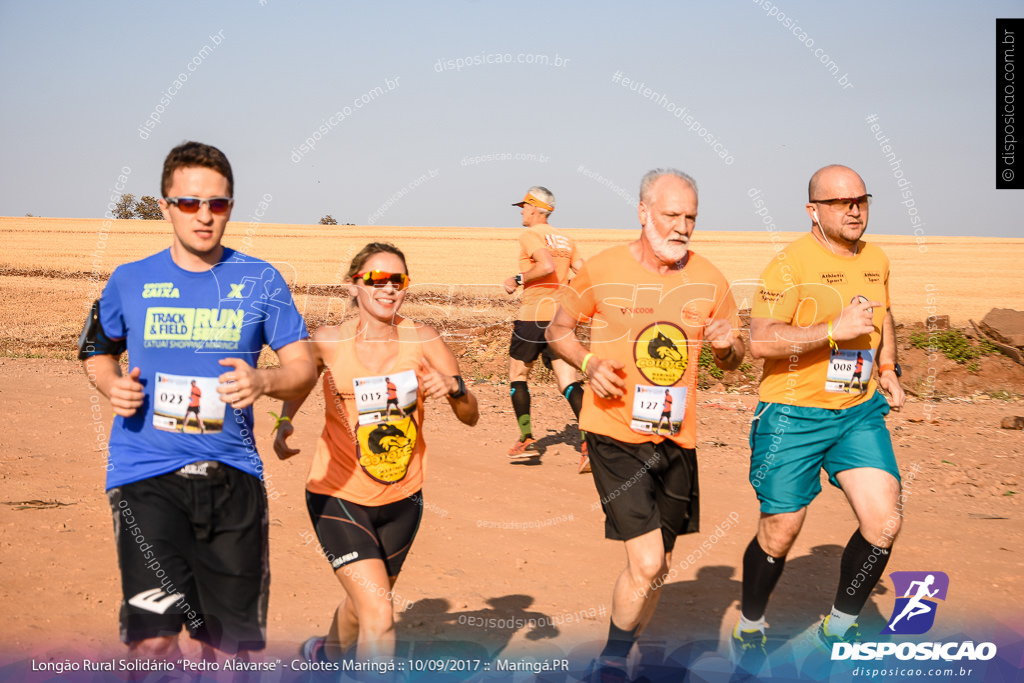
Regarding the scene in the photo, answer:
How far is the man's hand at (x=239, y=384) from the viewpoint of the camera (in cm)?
306

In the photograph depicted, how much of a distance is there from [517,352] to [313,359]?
16.5ft

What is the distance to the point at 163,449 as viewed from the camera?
328 cm

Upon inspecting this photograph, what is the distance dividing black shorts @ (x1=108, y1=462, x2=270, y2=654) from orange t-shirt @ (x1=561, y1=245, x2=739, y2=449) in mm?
1681

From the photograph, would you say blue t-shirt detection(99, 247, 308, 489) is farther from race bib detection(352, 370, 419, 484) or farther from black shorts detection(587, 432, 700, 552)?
black shorts detection(587, 432, 700, 552)

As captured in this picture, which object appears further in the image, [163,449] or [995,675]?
[995,675]

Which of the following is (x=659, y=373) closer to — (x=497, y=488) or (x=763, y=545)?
(x=763, y=545)

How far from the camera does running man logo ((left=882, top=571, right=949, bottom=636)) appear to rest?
4.95 meters

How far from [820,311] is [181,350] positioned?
9.85 ft

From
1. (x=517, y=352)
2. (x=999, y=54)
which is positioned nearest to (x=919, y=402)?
(x=999, y=54)

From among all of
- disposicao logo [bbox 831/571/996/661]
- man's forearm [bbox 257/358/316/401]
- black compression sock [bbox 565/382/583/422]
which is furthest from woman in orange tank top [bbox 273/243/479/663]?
black compression sock [bbox 565/382/583/422]

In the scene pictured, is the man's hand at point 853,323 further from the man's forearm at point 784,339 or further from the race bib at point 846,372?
the race bib at point 846,372

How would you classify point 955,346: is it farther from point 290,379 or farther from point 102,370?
point 102,370

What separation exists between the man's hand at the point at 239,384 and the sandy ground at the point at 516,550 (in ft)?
6.61

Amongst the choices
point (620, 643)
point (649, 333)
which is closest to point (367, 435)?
point (649, 333)
